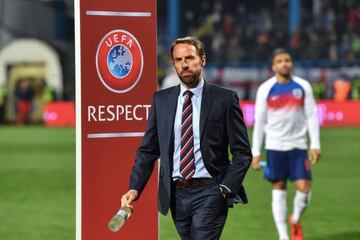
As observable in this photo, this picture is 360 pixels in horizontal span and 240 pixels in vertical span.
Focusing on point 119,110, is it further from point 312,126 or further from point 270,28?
point 270,28

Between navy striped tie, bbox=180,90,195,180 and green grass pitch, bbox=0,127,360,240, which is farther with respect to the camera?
green grass pitch, bbox=0,127,360,240

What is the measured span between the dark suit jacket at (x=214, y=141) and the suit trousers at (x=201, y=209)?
72 millimetres

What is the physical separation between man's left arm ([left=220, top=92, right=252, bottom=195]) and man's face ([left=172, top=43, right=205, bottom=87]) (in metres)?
0.32

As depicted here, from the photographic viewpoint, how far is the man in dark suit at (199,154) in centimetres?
613

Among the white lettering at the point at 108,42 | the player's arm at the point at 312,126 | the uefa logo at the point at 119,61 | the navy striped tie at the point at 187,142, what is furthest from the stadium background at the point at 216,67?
the navy striped tie at the point at 187,142

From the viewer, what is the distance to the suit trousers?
6152 mm

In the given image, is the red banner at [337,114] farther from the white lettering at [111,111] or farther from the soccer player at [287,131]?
the white lettering at [111,111]

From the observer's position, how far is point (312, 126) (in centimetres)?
1049

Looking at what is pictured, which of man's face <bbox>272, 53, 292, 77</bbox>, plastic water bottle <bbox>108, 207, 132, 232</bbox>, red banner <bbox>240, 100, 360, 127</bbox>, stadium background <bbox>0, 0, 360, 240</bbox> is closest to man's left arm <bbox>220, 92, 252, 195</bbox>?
plastic water bottle <bbox>108, 207, 132, 232</bbox>

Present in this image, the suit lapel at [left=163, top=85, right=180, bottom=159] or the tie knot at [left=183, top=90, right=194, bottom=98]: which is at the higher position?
the tie knot at [left=183, top=90, right=194, bottom=98]

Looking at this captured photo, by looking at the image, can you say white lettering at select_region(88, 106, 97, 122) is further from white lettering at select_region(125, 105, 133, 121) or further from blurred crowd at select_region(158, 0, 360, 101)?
blurred crowd at select_region(158, 0, 360, 101)

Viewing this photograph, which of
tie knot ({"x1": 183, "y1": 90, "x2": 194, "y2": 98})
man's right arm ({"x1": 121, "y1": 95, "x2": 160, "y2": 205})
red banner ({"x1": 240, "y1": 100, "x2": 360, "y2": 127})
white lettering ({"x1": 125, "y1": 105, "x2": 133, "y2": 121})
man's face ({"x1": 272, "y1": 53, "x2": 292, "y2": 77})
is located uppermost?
man's face ({"x1": 272, "y1": 53, "x2": 292, "y2": 77})

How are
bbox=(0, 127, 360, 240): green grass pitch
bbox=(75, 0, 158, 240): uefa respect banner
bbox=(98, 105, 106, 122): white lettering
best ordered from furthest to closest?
1. bbox=(0, 127, 360, 240): green grass pitch
2. bbox=(98, 105, 106, 122): white lettering
3. bbox=(75, 0, 158, 240): uefa respect banner

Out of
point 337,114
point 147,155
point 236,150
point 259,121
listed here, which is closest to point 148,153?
point 147,155
